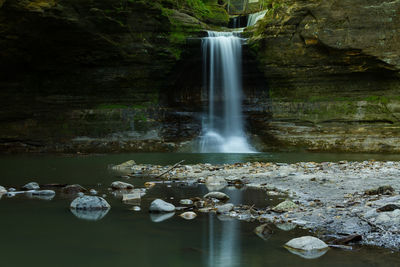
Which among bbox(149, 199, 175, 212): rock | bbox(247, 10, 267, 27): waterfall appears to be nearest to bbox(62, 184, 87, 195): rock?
bbox(149, 199, 175, 212): rock

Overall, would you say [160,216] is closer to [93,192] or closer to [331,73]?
[93,192]

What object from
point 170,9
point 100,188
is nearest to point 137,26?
point 170,9

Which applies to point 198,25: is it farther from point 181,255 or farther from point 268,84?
point 181,255

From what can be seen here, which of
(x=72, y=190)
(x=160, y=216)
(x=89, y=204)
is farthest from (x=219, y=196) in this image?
(x=72, y=190)

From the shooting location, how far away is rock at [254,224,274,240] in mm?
4102

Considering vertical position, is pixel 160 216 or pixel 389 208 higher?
pixel 389 208

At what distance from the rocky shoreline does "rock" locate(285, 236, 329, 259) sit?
0.32 metres

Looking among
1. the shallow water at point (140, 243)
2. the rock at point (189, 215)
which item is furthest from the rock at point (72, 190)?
the rock at point (189, 215)

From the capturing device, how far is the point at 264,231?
164 inches

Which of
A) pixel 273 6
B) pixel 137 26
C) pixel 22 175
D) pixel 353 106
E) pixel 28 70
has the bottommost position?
pixel 22 175

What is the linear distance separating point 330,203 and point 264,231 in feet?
5.72

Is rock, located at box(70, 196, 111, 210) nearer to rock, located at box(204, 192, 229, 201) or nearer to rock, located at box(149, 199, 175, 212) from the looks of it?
rock, located at box(149, 199, 175, 212)

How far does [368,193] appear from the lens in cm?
596

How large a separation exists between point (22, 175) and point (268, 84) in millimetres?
15421
